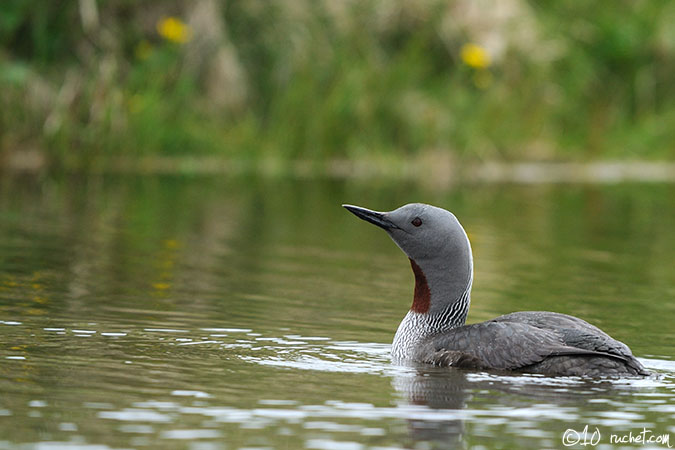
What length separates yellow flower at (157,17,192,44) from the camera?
1986 centimetres

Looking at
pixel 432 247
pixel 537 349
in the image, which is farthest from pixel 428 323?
pixel 537 349

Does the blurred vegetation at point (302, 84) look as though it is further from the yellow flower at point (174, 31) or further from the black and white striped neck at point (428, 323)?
the black and white striped neck at point (428, 323)

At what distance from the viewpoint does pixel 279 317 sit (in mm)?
8453

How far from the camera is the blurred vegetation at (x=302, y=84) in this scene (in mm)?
18656

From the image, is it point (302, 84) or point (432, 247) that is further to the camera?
point (302, 84)

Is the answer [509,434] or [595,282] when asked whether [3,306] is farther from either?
[595,282]

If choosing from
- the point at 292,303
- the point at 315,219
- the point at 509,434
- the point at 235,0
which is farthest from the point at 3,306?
the point at 235,0

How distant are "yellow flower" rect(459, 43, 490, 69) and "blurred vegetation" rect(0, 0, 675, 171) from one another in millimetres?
30
